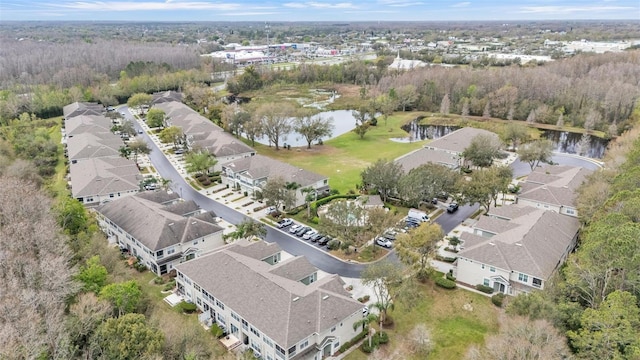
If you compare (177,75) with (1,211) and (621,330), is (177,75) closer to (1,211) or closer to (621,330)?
(1,211)

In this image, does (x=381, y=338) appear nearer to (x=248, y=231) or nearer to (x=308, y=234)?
(x=248, y=231)

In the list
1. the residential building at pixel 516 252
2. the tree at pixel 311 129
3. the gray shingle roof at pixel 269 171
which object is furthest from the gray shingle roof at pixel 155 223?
the tree at pixel 311 129

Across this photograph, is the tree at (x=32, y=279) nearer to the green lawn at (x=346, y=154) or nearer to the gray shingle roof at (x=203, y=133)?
the gray shingle roof at (x=203, y=133)

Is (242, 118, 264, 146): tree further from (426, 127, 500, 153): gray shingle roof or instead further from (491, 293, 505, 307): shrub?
(491, 293, 505, 307): shrub

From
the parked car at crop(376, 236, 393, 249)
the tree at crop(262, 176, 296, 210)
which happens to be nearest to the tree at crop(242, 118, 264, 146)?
the tree at crop(262, 176, 296, 210)

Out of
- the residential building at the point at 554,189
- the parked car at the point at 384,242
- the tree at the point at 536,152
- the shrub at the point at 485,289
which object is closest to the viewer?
the shrub at the point at 485,289
